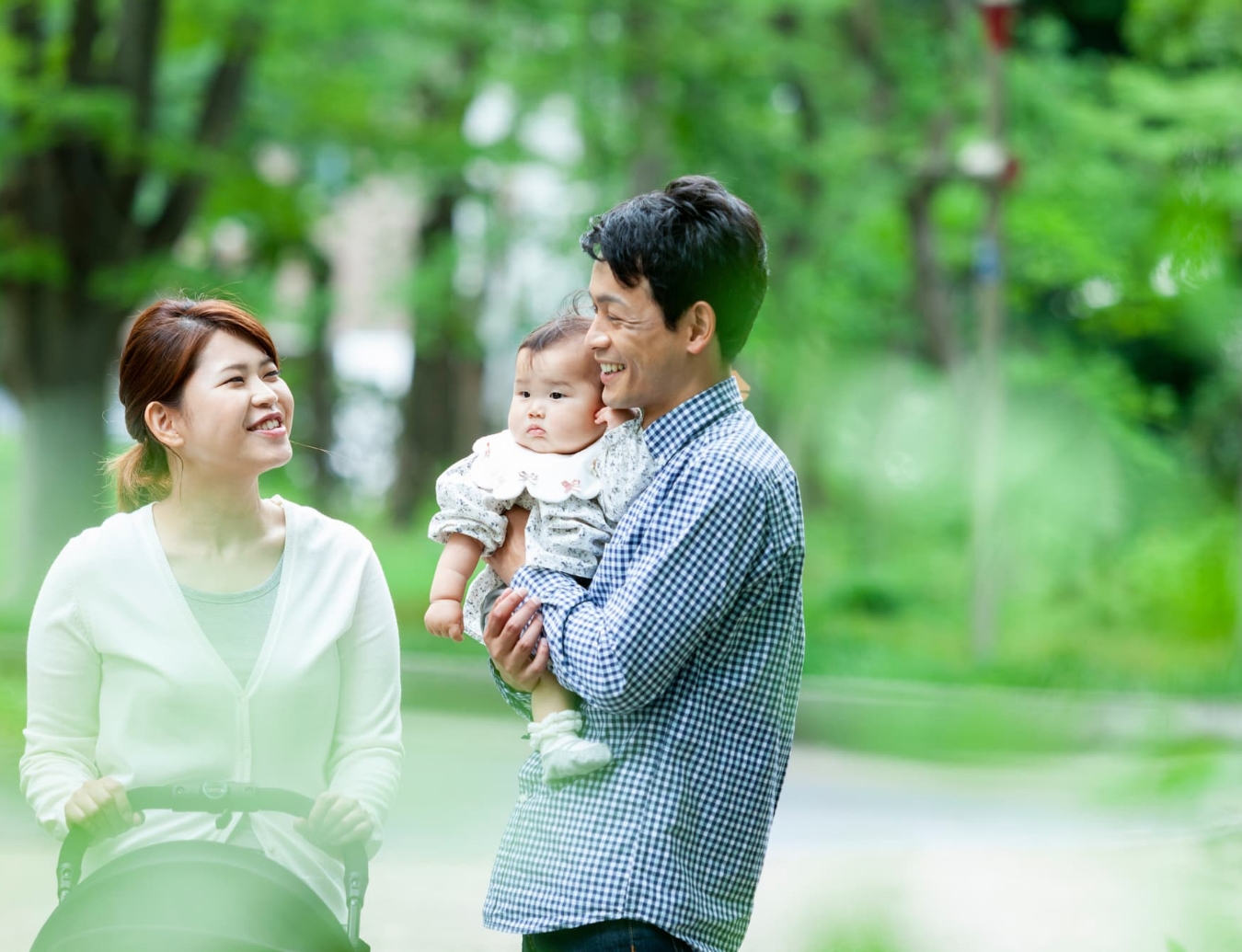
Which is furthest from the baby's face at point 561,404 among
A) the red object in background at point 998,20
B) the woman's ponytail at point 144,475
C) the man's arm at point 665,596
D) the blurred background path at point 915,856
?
the red object in background at point 998,20

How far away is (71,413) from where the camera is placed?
14.2 meters

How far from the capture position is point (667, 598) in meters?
2.12

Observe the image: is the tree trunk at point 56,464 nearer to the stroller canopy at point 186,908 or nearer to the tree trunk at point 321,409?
the tree trunk at point 321,409

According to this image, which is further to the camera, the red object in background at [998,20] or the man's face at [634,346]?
the red object in background at [998,20]

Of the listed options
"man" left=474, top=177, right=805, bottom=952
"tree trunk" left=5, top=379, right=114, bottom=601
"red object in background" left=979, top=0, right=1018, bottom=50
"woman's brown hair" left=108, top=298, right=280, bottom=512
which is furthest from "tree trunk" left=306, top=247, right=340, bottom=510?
"man" left=474, top=177, right=805, bottom=952

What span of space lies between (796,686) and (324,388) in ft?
75.3

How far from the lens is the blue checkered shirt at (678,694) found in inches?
84.0

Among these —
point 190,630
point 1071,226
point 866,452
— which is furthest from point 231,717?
point 866,452

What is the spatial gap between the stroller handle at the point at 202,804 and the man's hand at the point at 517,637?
357mm

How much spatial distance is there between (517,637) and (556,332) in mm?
466

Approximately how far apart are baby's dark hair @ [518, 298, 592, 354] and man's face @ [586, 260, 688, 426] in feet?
0.45

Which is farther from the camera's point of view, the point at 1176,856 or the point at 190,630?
the point at 1176,856

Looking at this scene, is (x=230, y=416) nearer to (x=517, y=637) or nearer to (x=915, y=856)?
(x=517, y=637)

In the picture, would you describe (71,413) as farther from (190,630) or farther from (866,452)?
(190,630)
